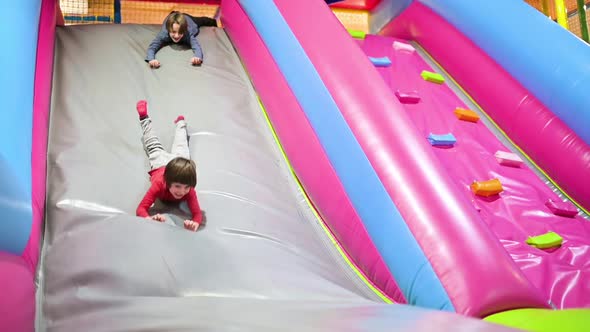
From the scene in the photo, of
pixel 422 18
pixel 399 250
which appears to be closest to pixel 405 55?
pixel 422 18

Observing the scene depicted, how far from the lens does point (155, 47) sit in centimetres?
238

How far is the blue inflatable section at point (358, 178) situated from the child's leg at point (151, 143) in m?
0.52

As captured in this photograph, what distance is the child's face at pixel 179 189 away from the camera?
1.49m

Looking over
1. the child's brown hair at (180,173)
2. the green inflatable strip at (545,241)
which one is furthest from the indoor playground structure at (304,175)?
the child's brown hair at (180,173)

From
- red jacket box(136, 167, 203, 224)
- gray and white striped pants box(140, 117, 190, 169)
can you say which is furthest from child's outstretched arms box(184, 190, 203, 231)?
gray and white striped pants box(140, 117, 190, 169)

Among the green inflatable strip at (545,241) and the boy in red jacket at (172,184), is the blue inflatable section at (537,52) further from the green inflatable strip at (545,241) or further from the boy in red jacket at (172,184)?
the boy in red jacket at (172,184)

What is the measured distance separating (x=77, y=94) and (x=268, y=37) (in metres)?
0.80

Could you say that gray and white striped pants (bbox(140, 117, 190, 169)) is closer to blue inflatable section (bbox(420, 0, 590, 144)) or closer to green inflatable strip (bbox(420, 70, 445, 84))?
green inflatable strip (bbox(420, 70, 445, 84))

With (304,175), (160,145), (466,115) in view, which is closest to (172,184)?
(160,145)

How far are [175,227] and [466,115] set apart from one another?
143 cm

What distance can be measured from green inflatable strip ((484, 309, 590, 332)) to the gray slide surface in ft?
0.56

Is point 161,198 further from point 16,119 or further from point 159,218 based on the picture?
point 16,119

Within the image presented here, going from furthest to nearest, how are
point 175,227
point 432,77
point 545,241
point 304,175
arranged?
point 432,77
point 304,175
point 545,241
point 175,227

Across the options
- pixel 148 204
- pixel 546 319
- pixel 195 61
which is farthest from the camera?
pixel 195 61
